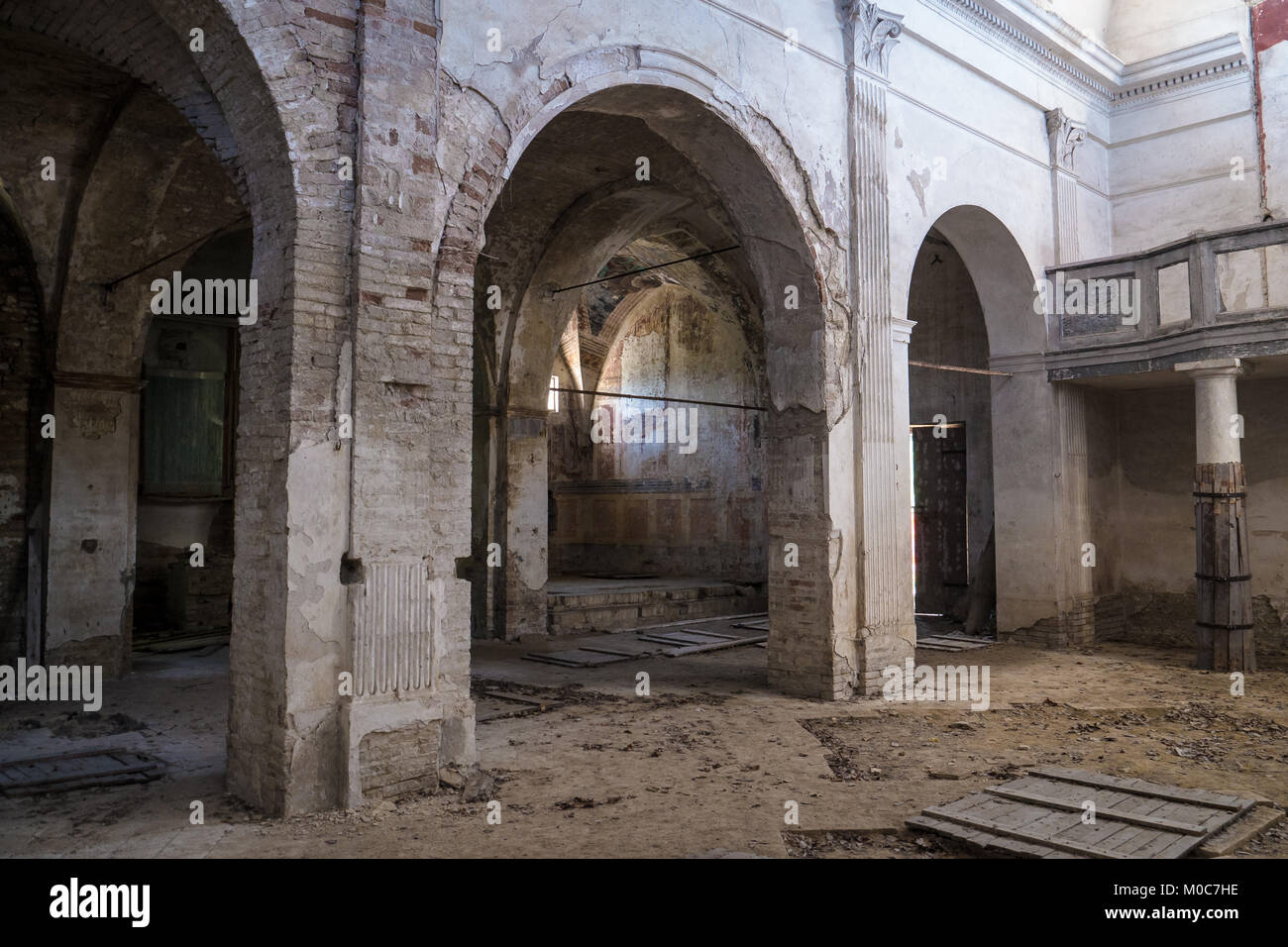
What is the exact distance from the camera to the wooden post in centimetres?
962

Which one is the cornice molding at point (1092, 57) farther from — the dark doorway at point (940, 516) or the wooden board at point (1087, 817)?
the wooden board at point (1087, 817)

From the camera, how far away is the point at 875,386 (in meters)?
8.67

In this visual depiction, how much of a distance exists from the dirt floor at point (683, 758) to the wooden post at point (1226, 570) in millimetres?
332

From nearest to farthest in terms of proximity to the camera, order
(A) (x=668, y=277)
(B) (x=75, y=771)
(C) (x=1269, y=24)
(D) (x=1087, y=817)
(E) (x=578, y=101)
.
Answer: (D) (x=1087, y=817), (B) (x=75, y=771), (E) (x=578, y=101), (C) (x=1269, y=24), (A) (x=668, y=277)

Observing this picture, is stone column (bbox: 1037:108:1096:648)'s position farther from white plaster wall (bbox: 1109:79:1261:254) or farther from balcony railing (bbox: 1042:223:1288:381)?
white plaster wall (bbox: 1109:79:1261:254)

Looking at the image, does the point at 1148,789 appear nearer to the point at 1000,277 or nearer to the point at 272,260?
the point at 272,260

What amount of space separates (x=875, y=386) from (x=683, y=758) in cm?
401

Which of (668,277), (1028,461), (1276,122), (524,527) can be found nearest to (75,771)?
(524,527)

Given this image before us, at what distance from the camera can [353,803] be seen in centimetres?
507

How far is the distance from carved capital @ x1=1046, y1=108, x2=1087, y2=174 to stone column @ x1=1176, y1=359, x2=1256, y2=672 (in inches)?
124

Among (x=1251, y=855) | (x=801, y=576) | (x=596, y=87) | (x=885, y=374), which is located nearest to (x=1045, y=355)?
(x=885, y=374)

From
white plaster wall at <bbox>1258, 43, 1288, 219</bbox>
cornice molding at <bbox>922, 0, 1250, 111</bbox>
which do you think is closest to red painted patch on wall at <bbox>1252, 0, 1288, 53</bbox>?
white plaster wall at <bbox>1258, 43, 1288, 219</bbox>

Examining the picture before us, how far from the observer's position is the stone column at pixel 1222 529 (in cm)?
964

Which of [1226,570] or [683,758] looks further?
[1226,570]
